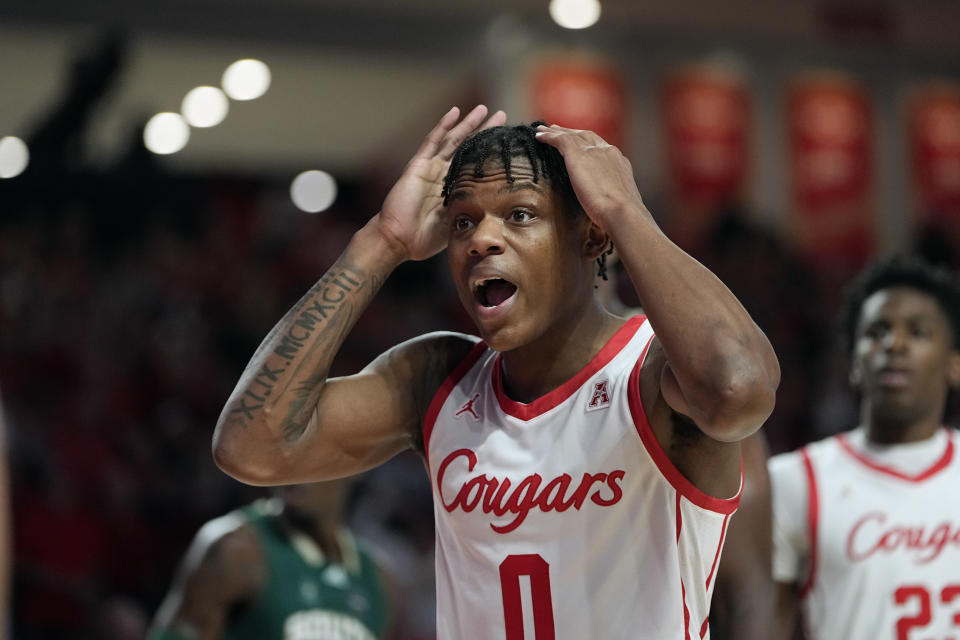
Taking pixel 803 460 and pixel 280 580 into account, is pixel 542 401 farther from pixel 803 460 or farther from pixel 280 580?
pixel 280 580

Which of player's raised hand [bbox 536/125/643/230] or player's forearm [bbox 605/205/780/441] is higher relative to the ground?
player's raised hand [bbox 536/125/643/230]

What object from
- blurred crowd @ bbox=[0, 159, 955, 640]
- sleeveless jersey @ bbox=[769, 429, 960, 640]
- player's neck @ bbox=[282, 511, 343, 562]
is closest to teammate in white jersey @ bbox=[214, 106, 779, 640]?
sleeveless jersey @ bbox=[769, 429, 960, 640]

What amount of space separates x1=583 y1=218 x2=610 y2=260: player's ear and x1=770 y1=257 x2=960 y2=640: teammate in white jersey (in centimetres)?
165

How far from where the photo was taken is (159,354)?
8.72m

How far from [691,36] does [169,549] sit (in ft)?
23.8

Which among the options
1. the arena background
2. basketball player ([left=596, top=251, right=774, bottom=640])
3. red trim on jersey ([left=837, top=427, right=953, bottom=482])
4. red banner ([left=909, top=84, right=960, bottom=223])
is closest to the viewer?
basketball player ([left=596, top=251, right=774, bottom=640])

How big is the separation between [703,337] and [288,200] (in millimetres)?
10926

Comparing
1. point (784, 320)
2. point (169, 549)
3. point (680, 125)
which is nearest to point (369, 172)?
point (680, 125)

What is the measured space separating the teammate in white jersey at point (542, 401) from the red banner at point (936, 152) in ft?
35.1

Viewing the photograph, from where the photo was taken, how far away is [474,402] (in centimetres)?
286

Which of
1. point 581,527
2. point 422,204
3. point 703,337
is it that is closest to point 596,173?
point 703,337

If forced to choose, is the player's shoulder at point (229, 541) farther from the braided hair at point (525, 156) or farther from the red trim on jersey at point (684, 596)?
the red trim on jersey at point (684, 596)

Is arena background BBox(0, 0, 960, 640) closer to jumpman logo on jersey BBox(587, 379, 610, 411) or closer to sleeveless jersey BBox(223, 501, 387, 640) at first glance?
sleeveless jersey BBox(223, 501, 387, 640)

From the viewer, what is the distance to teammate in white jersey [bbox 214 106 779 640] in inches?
96.2
